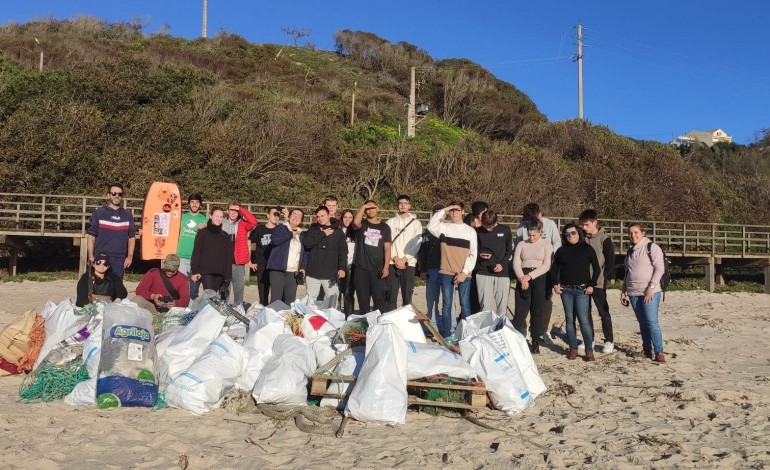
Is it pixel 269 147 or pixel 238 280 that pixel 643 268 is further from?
pixel 269 147

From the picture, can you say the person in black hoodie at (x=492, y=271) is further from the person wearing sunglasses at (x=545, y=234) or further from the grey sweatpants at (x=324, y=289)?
the grey sweatpants at (x=324, y=289)

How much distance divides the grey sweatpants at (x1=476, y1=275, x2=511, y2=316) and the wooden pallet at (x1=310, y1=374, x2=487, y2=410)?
2.01m

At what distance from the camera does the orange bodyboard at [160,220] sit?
30.0 feet

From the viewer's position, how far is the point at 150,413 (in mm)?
4566

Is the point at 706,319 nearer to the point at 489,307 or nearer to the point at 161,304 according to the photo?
the point at 489,307

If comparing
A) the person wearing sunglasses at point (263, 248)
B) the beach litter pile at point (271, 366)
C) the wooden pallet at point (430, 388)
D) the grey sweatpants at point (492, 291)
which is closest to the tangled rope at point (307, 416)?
the beach litter pile at point (271, 366)

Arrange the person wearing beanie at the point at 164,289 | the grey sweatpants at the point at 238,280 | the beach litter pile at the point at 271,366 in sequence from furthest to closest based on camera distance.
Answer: the grey sweatpants at the point at 238,280 < the person wearing beanie at the point at 164,289 < the beach litter pile at the point at 271,366

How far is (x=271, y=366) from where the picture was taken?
4.96 meters

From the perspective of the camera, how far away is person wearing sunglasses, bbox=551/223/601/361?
21.4 feet

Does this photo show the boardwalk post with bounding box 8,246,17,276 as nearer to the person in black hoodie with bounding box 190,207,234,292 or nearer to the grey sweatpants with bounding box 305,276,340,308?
the person in black hoodie with bounding box 190,207,234,292

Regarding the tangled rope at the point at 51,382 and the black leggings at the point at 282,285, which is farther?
the black leggings at the point at 282,285

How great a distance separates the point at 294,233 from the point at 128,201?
31.2 feet

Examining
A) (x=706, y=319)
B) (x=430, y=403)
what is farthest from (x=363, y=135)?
(x=430, y=403)

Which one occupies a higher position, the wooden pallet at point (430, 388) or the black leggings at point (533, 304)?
the black leggings at point (533, 304)
